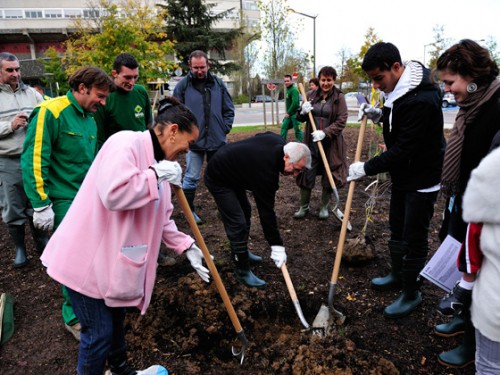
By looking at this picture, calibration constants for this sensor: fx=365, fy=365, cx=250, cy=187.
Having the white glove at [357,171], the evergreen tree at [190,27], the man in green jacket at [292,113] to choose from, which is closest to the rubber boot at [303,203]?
the white glove at [357,171]

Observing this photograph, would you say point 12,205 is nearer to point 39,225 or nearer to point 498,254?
point 39,225

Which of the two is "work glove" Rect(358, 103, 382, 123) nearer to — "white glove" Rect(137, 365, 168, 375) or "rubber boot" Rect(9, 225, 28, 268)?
"white glove" Rect(137, 365, 168, 375)

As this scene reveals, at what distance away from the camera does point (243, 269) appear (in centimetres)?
329

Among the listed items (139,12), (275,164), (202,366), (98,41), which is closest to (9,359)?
(202,366)

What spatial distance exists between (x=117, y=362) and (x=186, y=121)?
4.74 ft

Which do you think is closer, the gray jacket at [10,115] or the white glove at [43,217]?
the white glove at [43,217]

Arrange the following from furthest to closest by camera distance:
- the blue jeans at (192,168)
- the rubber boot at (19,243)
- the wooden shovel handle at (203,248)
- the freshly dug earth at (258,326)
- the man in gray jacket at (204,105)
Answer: the blue jeans at (192,168)
the man in gray jacket at (204,105)
the rubber boot at (19,243)
the freshly dug earth at (258,326)
the wooden shovel handle at (203,248)

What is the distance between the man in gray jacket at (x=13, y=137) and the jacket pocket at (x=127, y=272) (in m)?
2.36

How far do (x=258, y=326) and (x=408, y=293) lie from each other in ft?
3.89

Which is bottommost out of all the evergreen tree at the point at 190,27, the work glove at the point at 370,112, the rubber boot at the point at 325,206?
the rubber boot at the point at 325,206

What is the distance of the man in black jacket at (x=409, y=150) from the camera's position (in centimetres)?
240

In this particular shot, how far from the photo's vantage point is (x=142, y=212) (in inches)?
66.7

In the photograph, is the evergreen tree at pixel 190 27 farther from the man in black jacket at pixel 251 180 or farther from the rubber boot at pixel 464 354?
the rubber boot at pixel 464 354

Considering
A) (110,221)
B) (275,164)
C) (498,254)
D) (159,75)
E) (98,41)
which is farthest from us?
(159,75)
